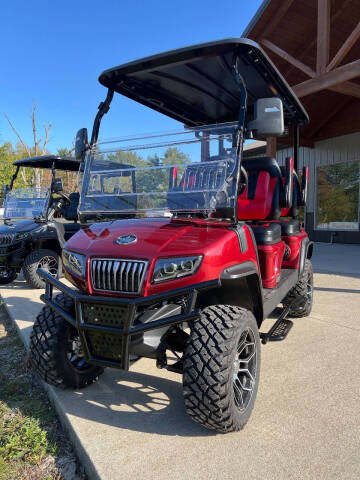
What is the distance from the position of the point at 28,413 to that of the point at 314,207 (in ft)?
42.2

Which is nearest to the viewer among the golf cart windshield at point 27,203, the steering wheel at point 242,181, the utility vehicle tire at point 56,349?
the utility vehicle tire at point 56,349

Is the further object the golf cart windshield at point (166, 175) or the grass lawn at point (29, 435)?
the golf cart windshield at point (166, 175)

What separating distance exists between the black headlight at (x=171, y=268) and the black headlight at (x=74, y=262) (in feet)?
1.49

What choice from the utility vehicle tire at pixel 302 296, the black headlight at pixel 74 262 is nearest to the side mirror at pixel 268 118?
the black headlight at pixel 74 262

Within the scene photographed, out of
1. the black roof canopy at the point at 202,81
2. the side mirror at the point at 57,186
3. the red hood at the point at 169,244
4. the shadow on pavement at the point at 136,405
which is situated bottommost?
the shadow on pavement at the point at 136,405

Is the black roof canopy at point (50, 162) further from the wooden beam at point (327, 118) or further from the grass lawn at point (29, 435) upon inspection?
the wooden beam at point (327, 118)

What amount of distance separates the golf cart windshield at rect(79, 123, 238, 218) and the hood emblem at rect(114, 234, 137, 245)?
45 centimetres

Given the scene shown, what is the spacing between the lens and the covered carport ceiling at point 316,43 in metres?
7.39

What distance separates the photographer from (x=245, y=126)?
2248 mm

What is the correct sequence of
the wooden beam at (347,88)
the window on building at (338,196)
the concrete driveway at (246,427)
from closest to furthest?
the concrete driveway at (246,427)
the wooden beam at (347,88)
the window on building at (338,196)

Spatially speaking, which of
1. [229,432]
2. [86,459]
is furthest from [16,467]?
[229,432]

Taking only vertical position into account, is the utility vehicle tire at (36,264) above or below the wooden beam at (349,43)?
below

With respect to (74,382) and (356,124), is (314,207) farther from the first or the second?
(74,382)

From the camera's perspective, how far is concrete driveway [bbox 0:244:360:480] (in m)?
1.65
